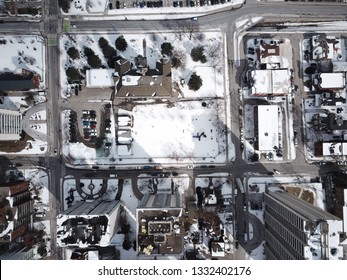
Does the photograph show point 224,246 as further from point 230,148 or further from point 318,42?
point 318,42

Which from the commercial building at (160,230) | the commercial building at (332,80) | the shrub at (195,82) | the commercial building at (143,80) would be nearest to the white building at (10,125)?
the commercial building at (143,80)

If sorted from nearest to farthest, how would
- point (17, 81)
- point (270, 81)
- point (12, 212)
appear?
point (12, 212) < point (270, 81) < point (17, 81)

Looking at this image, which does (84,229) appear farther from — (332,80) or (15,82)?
(332,80)

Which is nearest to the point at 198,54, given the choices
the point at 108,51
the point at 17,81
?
the point at 108,51

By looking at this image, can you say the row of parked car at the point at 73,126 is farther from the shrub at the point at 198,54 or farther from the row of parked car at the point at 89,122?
the shrub at the point at 198,54

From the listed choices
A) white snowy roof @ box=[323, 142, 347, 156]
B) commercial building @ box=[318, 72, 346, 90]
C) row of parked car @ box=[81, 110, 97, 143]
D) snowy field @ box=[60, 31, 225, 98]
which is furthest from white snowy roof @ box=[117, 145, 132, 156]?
commercial building @ box=[318, 72, 346, 90]

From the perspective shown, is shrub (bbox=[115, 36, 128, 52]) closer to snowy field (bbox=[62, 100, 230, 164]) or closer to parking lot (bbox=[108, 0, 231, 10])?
parking lot (bbox=[108, 0, 231, 10])
